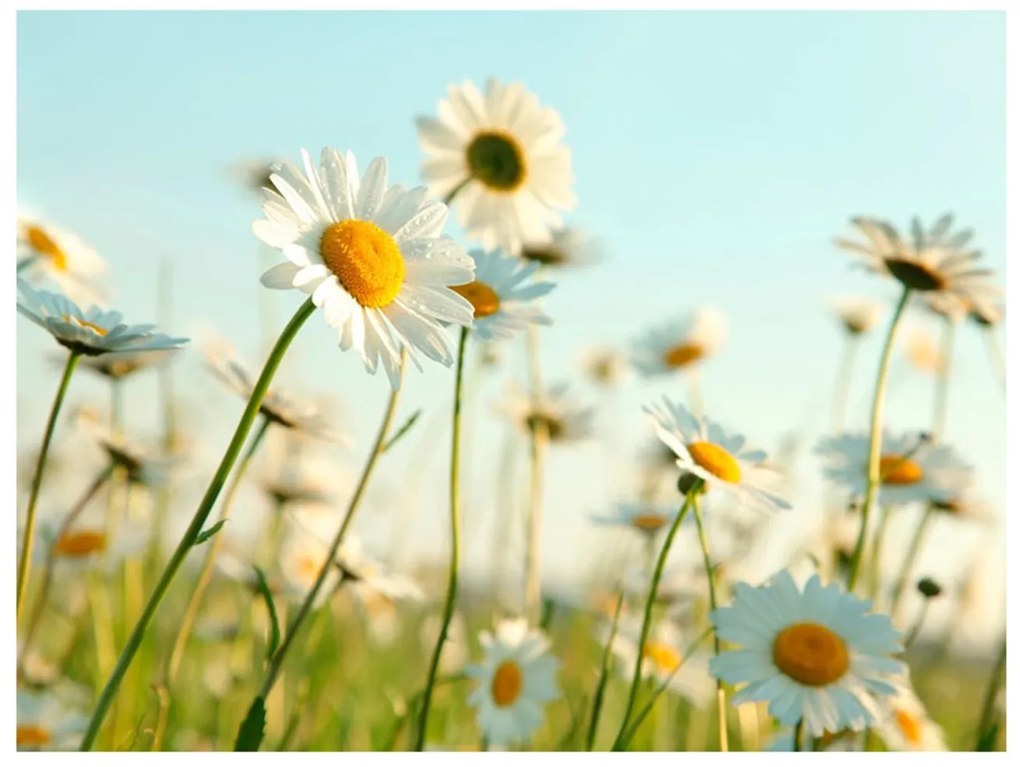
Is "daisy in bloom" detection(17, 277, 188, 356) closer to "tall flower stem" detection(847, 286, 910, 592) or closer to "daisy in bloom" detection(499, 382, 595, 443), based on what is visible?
A: "tall flower stem" detection(847, 286, 910, 592)

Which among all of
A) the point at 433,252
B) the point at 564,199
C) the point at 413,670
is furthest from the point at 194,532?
the point at 413,670

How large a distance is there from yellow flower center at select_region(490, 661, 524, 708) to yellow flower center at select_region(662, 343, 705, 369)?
0.67 m

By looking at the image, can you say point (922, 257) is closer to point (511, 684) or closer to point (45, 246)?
point (511, 684)

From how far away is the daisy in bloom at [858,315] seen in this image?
5.79ft

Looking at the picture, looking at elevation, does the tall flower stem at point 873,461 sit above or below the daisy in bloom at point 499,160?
below

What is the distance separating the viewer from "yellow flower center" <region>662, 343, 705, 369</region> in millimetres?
1623

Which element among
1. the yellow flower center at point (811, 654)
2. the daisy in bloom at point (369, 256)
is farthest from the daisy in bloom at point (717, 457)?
the daisy in bloom at point (369, 256)

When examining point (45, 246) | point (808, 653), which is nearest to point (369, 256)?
point (808, 653)

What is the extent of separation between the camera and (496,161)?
3.80ft

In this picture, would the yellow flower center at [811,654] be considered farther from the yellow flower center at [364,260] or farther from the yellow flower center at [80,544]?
the yellow flower center at [80,544]

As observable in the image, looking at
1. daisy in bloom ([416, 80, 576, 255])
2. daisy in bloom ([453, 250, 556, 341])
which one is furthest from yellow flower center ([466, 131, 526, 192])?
daisy in bloom ([453, 250, 556, 341])

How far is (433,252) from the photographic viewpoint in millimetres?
625

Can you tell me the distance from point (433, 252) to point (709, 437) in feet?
1.20
